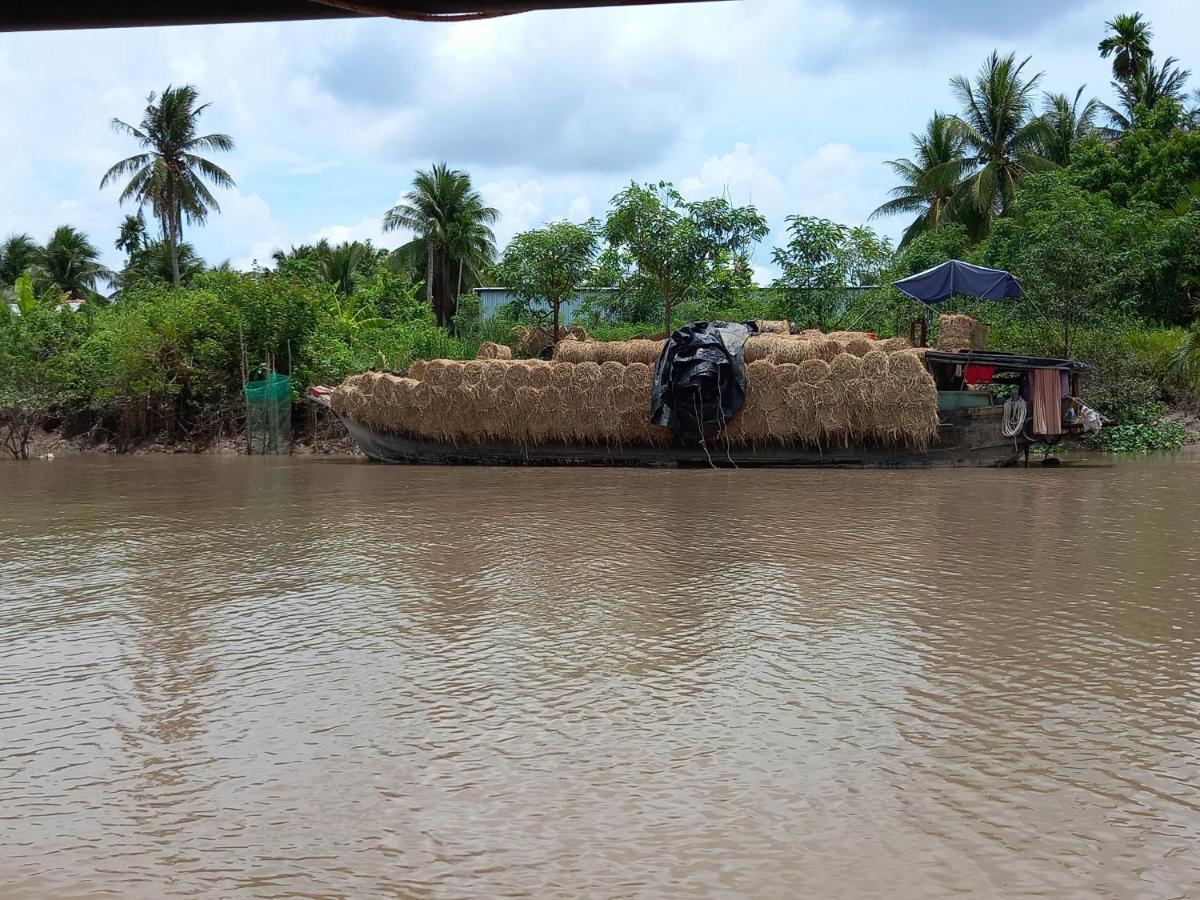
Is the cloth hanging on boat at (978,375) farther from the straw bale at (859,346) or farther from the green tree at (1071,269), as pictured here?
the green tree at (1071,269)

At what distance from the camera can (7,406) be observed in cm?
2114

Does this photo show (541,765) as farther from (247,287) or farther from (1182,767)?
(247,287)

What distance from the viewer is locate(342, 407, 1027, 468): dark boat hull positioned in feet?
48.2

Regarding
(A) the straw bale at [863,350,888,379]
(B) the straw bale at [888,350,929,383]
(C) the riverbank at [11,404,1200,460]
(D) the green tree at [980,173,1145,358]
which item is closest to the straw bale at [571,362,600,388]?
(A) the straw bale at [863,350,888,379]

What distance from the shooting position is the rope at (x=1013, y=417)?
14469 millimetres

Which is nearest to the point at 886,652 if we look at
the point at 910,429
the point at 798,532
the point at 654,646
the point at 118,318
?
the point at 654,646

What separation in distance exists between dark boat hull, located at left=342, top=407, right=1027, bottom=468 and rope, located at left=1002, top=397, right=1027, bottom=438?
0.31 ft

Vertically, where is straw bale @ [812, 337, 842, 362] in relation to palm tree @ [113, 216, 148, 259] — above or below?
below

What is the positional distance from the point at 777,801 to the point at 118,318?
25.3 meters

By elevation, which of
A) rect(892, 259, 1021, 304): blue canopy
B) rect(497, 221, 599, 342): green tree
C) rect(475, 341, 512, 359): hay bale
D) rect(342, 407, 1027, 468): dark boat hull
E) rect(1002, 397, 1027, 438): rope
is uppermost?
rect(497, 221, 599, 342): green tree

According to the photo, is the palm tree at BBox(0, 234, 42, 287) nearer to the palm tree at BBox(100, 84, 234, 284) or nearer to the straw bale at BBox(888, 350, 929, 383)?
the palm tree at BBox(100, 84, 234, 284)

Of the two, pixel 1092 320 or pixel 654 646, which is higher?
pixel 1092 320

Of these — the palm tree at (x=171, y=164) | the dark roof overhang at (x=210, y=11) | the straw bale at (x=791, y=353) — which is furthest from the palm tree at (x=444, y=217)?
the dark roof overhang at (x=210, y=11)

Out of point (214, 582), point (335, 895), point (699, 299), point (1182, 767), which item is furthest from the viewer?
point (699, 299)
